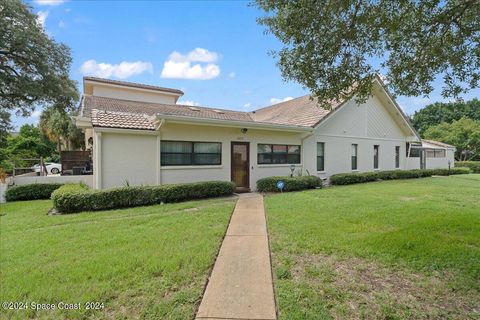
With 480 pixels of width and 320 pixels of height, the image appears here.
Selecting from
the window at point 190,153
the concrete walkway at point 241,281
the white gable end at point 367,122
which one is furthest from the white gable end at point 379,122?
the concrete walkway at point 241,281

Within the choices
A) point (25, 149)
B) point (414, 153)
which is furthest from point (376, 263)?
point (25, 149)

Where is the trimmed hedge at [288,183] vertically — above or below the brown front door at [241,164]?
below

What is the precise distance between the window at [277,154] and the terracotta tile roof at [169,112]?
1.38m

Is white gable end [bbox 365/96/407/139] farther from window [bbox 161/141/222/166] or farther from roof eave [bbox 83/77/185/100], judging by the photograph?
roof eave [bbox 83/77/185/100]

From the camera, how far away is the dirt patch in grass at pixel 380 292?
9.57ft

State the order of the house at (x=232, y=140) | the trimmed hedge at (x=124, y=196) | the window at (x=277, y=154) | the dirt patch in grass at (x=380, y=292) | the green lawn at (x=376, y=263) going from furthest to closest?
the window at (x=277, y=154) < the house at (x=232, y=140) < the trimmed hedge at (x=124, y=196) < the green lawn at (x=376, y=263) < the dirt patch in grass at (x=380, y=292)

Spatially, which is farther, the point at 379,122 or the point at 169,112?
the point at 379,122

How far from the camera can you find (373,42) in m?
5.56

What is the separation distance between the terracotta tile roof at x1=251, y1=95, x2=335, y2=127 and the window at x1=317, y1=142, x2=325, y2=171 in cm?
166

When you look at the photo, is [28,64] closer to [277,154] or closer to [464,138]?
[277,154]

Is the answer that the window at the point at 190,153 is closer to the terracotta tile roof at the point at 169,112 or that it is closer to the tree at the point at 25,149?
the terracotta tile roof at the point at 169,112

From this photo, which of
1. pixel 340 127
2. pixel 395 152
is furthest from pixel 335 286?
pixel 395 152

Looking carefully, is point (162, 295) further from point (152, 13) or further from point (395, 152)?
point (395, 152)

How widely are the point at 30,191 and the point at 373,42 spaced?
1336 cm
